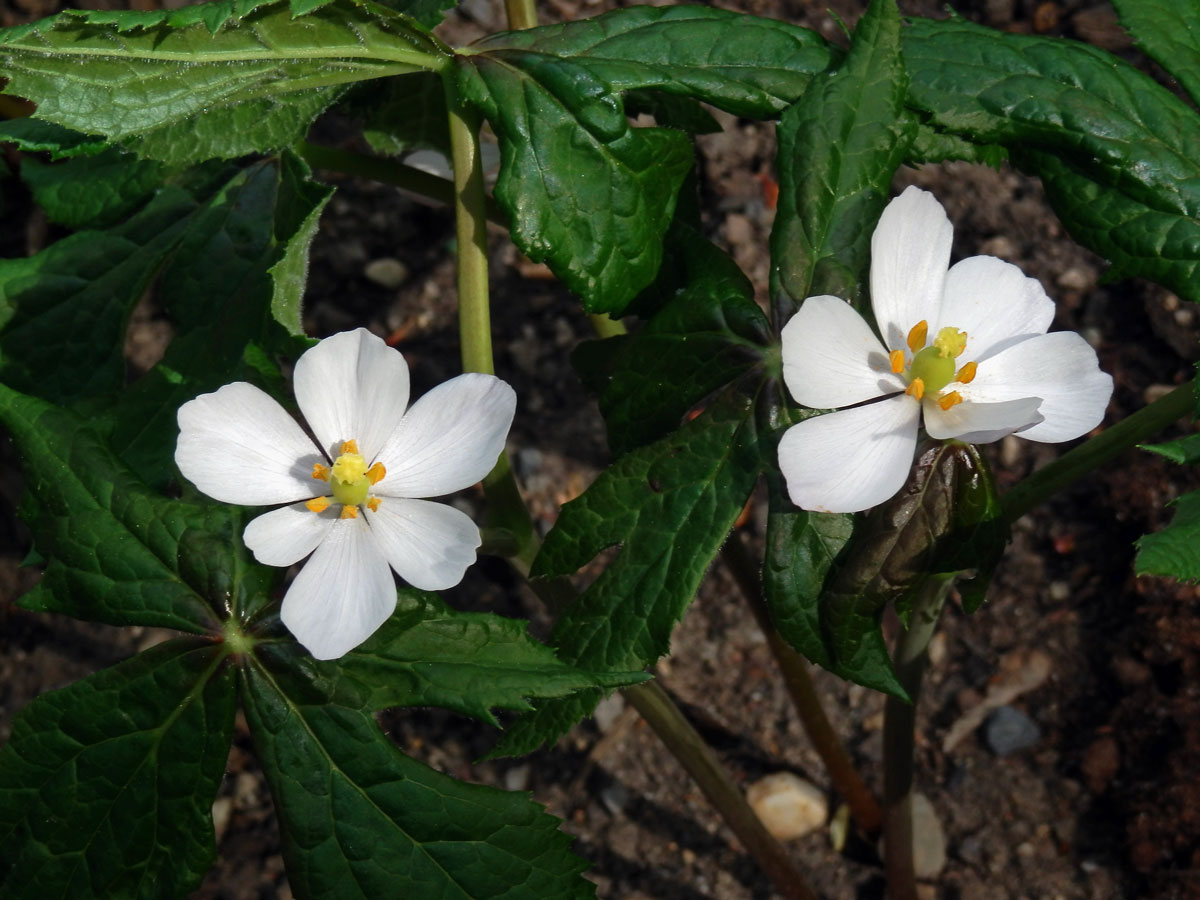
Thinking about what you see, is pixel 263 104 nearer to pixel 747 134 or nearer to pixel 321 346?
pixel 321 346

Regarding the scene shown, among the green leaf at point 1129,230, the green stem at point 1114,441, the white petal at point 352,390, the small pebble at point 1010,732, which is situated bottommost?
the small pebble at point 1010,732

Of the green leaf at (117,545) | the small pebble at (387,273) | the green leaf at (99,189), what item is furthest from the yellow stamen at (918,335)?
the small pebble at (387,273)

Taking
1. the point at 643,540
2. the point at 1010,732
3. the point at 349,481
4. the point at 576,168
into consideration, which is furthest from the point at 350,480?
the point at 1010,732

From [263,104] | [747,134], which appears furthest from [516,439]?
[263,104]

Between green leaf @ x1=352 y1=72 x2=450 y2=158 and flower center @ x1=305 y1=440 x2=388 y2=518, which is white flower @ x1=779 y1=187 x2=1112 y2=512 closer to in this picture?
flower center @ x1=305 y1=440 x2=388 y2=518

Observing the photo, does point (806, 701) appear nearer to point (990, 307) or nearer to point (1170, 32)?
point (990, 307)

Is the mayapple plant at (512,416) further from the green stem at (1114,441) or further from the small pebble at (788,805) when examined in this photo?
the small pebble at (788,805)

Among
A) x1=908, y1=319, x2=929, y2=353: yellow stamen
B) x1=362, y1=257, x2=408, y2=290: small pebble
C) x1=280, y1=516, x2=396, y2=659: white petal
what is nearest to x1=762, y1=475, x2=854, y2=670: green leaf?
x1=908, y1=319, x2=929, y2=353: yellow stamen
